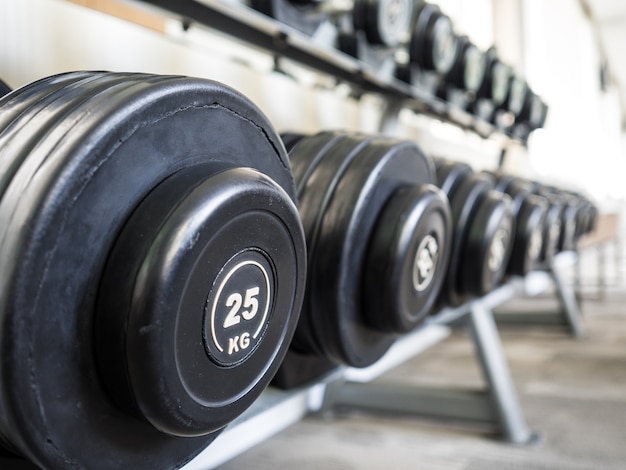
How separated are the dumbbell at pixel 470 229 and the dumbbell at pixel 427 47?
456mm

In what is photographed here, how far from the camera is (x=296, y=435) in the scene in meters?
1.44

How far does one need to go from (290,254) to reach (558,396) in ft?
4.72

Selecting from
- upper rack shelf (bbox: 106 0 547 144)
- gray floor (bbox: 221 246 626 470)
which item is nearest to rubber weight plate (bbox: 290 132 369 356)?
upper rack shelf (bbox: 106 0 547 144)

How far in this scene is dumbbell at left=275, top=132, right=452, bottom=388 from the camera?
2.19ft

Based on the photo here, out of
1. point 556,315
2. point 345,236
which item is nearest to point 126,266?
point 345,236

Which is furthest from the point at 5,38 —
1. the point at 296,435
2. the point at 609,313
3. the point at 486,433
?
the point at 609,313

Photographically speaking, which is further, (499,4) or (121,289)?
(499,4)

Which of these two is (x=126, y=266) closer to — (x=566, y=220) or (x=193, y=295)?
(x=193, y=295)

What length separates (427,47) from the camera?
1479 mm

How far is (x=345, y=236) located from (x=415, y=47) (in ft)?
3.14

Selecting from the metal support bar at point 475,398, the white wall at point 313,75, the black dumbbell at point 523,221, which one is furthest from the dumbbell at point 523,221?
the white wall at point 313,75

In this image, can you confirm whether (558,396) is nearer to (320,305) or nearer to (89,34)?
(320,305)

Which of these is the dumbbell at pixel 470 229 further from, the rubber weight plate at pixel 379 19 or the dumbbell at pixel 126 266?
the dumbbell at pixel 126 266

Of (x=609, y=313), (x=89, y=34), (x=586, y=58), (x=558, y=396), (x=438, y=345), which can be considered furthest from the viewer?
(x=586, y=58)
